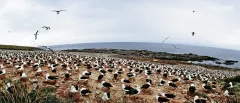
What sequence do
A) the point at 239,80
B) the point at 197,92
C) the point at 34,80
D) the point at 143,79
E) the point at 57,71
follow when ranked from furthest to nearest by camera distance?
the point at 239,80 → the point at 57,71 → the point at 143,79 → the point at 34,80 → the point at 197,92

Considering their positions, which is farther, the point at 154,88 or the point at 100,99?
the point at 154,88

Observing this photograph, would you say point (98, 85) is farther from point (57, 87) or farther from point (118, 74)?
point (118, 74)

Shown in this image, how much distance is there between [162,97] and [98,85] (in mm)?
3874

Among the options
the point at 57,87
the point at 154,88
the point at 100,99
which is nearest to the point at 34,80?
the point at 57,87

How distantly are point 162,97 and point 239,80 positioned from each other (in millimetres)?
15338

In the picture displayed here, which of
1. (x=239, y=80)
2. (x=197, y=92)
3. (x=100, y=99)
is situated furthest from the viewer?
(x=239, y=80)

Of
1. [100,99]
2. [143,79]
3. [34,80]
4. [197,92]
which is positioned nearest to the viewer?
[100,99]

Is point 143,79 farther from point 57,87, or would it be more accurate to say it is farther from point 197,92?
point 57,87

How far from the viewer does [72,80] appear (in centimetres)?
1786

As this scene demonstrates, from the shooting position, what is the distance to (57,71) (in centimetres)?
2119

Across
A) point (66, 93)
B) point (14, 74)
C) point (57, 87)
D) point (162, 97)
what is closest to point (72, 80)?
point (57, 87)

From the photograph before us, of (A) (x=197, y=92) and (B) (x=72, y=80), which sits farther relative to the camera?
(B) (x=72, y=80)

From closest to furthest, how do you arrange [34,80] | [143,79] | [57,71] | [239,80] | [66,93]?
[66,93] → [34,80] → [143,79] → [57,71] → [239,80]

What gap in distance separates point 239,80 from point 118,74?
1186cm
